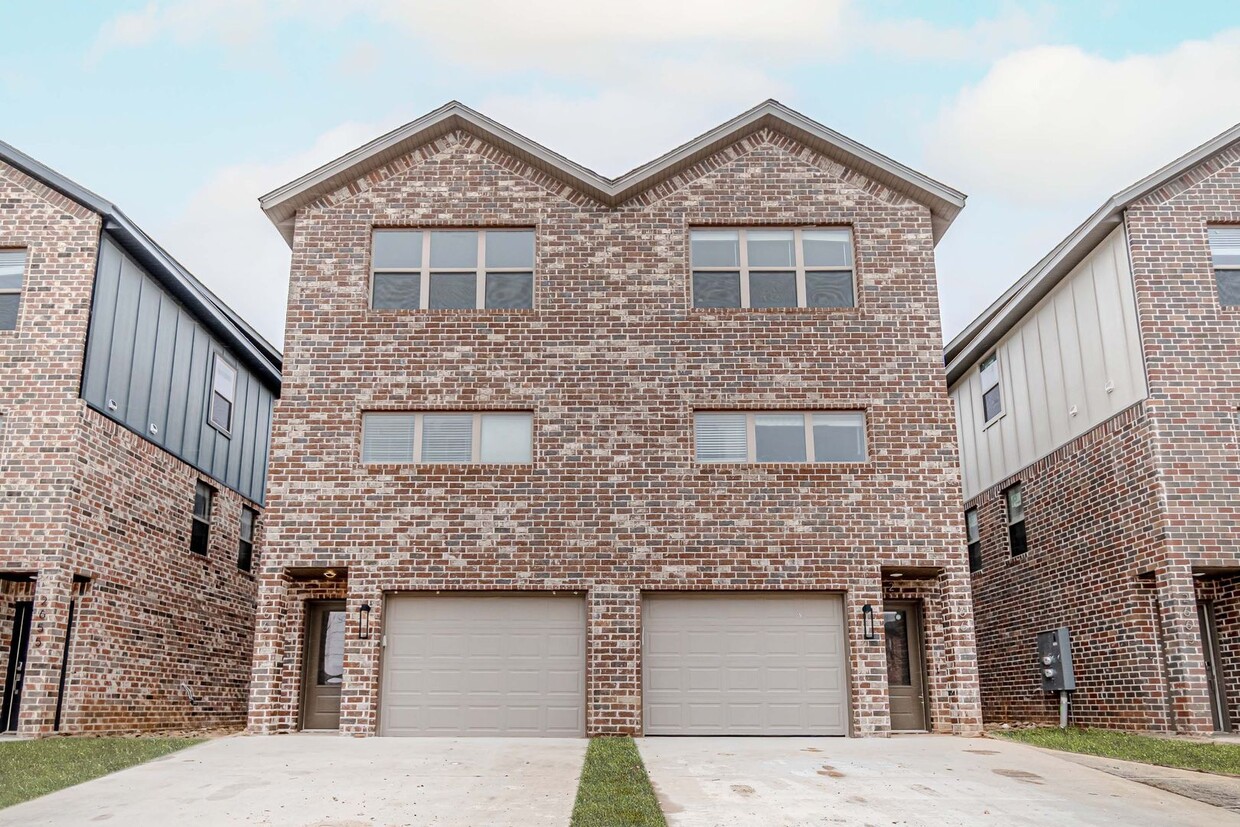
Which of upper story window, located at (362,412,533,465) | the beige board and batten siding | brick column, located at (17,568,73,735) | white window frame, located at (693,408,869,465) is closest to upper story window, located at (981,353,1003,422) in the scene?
the beige board and batten siding

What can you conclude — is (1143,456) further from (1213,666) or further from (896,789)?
(896,789)

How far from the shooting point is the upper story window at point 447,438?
49.4 ft

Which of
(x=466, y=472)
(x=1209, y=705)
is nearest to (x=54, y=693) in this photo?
(x=466, y=472)

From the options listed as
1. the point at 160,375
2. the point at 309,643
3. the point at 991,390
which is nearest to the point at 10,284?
the point at 160,375

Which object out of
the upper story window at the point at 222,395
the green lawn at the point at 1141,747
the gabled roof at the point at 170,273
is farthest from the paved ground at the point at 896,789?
the upper story window at the point at 222,395

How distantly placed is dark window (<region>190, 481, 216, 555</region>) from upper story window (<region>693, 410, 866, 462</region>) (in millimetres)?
9441

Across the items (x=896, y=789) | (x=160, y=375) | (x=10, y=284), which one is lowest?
(x=896, y=789)

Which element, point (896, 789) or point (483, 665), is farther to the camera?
point (483, 665)

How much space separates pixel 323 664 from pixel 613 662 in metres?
4.20

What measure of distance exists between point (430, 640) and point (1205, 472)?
432 inches

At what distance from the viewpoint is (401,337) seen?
15.4 m

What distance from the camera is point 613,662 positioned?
14148mm

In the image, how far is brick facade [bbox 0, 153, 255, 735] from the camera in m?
14.5

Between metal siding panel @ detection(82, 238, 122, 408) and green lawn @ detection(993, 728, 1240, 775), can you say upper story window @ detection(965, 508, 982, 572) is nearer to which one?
green lawn @ detection(993, 728, 1240, 775)
